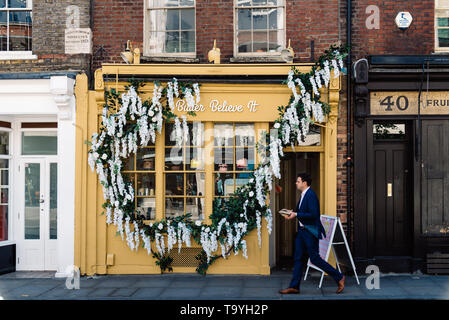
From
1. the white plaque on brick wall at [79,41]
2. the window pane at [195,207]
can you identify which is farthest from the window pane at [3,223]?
the window pane at [195,207]

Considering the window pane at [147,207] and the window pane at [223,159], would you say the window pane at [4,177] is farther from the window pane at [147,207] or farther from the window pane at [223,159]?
the window pane at [223,159]

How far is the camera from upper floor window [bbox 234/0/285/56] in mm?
9164

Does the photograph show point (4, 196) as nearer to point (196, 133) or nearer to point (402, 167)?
point (196, 133)

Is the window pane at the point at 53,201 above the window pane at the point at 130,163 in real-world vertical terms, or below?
below

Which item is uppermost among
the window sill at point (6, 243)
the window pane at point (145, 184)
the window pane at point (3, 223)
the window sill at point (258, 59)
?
the window sill at point (258, 59)

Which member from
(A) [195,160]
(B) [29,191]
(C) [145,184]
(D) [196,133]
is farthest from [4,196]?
(D) [196,133]

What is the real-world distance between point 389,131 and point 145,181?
17.2ft

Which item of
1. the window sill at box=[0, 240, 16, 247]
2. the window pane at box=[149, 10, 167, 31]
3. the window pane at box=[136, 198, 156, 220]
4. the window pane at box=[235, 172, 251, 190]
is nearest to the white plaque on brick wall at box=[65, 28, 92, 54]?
the window pane at box=[149, 10, 167, 31]

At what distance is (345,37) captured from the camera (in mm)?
8906

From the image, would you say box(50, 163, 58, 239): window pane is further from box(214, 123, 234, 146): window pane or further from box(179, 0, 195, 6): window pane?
box(179, 0, 195, 6): window pane

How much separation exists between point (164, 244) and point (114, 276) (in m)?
1.20

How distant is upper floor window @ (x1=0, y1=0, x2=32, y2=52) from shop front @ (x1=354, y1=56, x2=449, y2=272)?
7.10 meters

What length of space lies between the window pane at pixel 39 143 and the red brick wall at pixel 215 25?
1.94 metres

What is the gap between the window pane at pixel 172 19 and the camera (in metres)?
9.32
